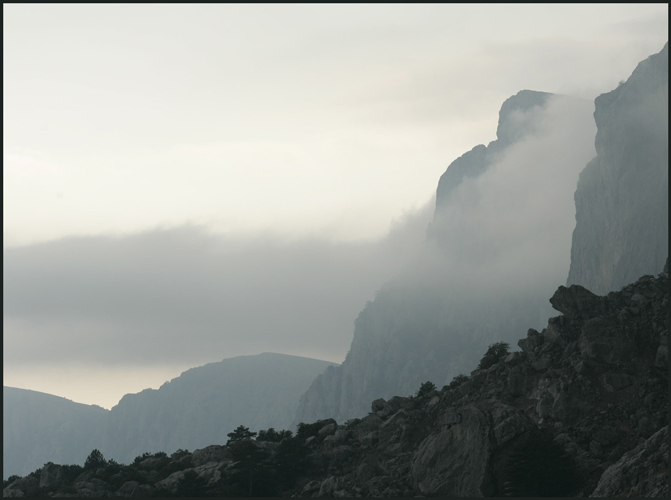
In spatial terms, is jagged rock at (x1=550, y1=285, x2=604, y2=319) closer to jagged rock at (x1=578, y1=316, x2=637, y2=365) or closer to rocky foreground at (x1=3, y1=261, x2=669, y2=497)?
rocky foreground at (x1=3, y1=261, x2=669, y2=497)

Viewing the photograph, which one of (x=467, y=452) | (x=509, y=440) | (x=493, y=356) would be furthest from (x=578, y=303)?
(x=467, y=452)

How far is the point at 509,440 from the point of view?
71.8 m

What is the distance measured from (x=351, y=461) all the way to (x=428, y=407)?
10912mm

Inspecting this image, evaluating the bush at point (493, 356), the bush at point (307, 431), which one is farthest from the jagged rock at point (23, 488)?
the bush at point (493, 356)

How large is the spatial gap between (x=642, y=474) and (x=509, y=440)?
51.3 ft

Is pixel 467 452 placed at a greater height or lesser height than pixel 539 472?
greater

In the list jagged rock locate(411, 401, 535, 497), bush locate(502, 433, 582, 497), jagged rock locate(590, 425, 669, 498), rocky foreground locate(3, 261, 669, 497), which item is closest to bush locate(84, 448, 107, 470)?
rocky foreground locate(3, 261, 669, 497)

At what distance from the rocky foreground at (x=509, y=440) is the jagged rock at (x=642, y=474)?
0.10 meters

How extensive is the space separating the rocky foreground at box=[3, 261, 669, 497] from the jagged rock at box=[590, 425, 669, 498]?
0.10m

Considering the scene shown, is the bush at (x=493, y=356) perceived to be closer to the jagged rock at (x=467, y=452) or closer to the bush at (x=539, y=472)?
the jagged rock at (x=467, y=452)

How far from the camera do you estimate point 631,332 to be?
8425 centimetres

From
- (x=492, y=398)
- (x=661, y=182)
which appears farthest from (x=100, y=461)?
(x=661, y=182)

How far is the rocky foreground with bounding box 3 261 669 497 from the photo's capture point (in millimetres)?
68938

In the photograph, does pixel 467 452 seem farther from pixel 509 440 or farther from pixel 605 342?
pixel 605 342
